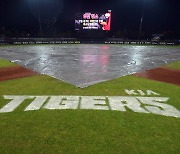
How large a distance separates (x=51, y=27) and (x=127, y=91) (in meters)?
69.7

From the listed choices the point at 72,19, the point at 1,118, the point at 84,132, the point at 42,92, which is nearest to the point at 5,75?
the point at 42,92

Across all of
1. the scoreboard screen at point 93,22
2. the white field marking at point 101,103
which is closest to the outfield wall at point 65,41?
the scoreboard screen at point 93,22

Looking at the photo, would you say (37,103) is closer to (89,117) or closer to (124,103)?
(89,117)

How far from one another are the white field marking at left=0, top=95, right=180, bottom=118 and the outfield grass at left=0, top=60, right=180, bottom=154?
0.41 meters

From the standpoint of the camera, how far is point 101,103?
10.2 m

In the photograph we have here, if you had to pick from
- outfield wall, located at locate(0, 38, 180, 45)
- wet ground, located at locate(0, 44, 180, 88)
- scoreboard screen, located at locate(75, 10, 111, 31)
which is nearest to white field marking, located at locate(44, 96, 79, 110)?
wet ground, located at locate(0, 44, 180, 88)

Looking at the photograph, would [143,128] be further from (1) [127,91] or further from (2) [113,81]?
(2) [113,81]

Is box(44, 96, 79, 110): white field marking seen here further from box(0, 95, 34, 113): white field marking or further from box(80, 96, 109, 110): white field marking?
box(0, 95, 34, 113): white field marking

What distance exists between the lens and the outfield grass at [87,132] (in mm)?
6352

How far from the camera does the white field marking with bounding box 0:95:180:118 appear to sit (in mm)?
9422

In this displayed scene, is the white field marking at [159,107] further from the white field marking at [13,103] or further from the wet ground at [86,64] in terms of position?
the white field marking at [13,103]

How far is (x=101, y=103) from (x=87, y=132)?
3.06 metres

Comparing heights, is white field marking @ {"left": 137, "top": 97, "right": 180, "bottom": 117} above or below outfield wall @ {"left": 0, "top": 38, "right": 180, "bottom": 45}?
above

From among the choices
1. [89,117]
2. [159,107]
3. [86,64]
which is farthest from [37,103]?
[86,64]
